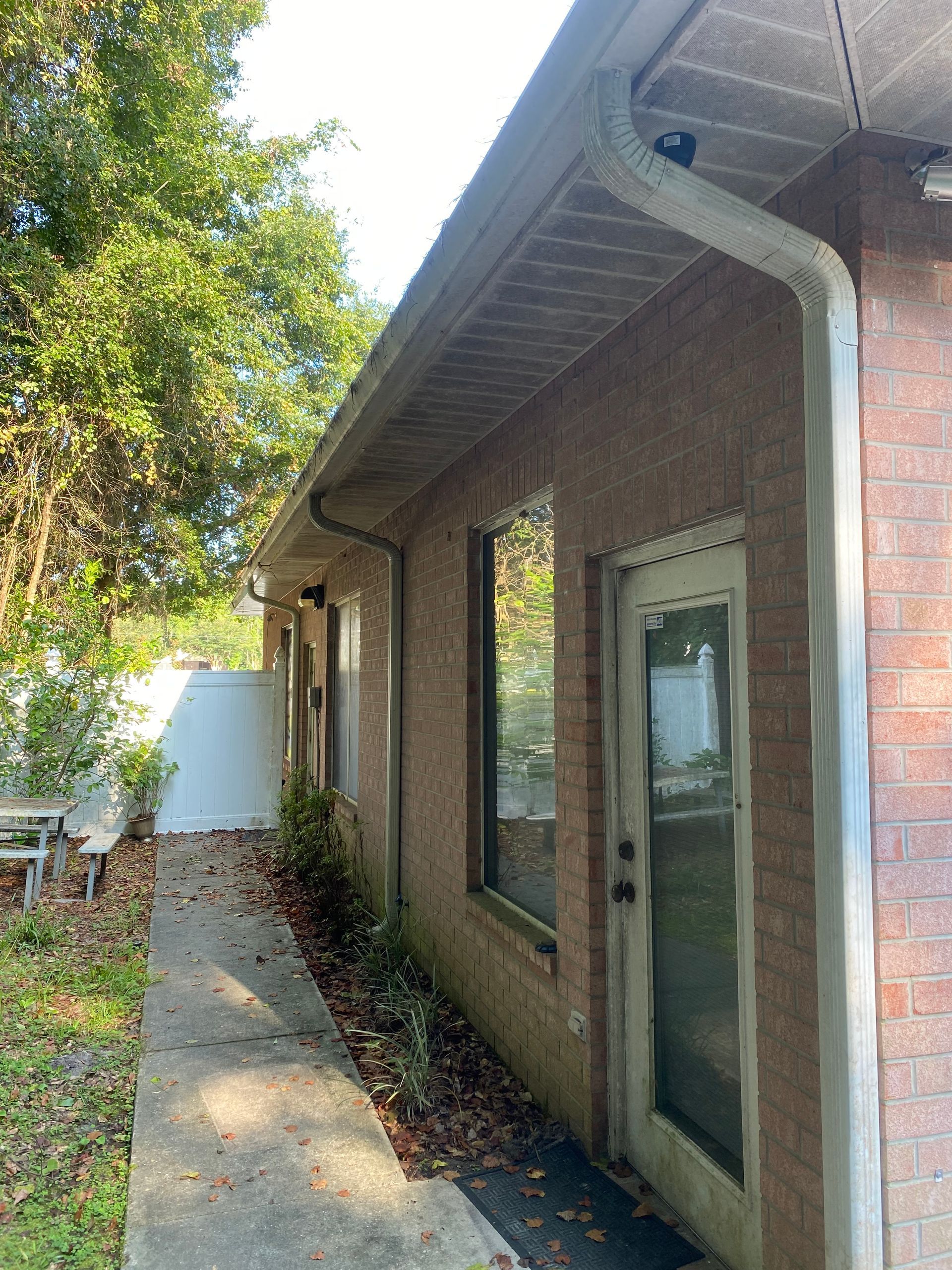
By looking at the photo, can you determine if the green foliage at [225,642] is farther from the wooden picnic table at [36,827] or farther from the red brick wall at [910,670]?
the red brick wall at [910,670]

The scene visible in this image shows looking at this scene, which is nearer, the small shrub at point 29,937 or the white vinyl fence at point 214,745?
the small shrub at point 29,937

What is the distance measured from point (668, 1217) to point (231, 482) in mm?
13647

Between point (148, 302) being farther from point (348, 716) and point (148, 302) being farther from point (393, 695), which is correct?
point (393, 695)

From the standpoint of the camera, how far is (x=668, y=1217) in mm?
2693

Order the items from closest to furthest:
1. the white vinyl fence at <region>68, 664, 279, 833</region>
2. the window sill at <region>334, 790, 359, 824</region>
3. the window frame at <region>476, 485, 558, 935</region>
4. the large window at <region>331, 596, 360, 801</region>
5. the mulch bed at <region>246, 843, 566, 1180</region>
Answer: the mulch bed at <region>246, 843, 566, 1180</region>
the window frame at <region>476, 485, 558, 935</region>
the window sill at <region>334, 790, 359, 824</region>
the large window at <region>331, 596, 360, 801</region>
the white vinyl fence at <region>68, 664, 279, 833</region>

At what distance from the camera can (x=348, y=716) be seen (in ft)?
26.2

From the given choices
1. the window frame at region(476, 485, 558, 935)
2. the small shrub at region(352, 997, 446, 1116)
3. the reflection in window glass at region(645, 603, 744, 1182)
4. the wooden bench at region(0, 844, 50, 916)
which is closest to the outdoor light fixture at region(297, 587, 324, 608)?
the wooden bench at region(0, 844, 50, 916)

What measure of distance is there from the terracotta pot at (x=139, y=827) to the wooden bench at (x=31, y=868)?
330 cm

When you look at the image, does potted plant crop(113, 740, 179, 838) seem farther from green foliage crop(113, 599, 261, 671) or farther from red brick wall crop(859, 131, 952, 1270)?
green foliage crop(113, 599, 261, 671)

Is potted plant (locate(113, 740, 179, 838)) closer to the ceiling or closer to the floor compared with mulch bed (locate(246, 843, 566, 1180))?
closer to the ceiling

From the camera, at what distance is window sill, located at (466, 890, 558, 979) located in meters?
3.47

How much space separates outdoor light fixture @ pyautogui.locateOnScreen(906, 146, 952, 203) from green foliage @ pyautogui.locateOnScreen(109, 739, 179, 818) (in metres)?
8.78

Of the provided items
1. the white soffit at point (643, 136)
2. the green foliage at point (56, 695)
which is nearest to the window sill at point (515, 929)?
the white soffit at point (643, 136)

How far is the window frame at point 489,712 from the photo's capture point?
4367 mm
